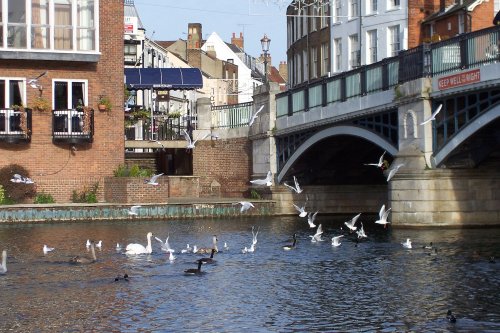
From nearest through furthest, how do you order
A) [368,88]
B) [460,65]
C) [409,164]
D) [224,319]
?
[224,319] → [460,65] → [409,164] → [368,88]

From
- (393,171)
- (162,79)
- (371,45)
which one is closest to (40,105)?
(162,79)

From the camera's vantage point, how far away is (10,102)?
2269 inches

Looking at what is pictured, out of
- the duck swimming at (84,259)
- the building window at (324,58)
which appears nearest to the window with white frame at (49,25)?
the duck swimming at (84,259)

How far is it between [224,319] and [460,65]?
67.2 ft

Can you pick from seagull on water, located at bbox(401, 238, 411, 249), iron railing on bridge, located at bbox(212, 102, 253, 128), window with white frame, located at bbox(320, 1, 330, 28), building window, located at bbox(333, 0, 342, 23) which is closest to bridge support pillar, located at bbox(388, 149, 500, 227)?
seagull on water, located at bbox(401, 238, 411, 249)

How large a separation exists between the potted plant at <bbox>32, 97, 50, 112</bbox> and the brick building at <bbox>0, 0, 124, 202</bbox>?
5 centimetres

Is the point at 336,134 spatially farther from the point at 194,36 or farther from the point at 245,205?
the point at 194,36

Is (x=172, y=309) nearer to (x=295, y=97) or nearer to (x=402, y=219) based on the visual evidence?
(x=402, y=219)

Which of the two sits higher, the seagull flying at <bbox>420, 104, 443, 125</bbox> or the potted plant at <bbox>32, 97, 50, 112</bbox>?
the potted plant at <bbox>32, 97, 50, 112</bbox>

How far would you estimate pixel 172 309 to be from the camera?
25734 mm

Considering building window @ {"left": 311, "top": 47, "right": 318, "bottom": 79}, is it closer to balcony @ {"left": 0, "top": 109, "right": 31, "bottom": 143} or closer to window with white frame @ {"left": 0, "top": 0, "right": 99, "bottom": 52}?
window with white frame @ {"left": 0, "top": 0, "right": 99, "bottom": 52}

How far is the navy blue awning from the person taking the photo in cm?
7212

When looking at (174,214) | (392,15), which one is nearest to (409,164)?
(174,214)

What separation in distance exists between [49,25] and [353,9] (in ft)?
81.9
